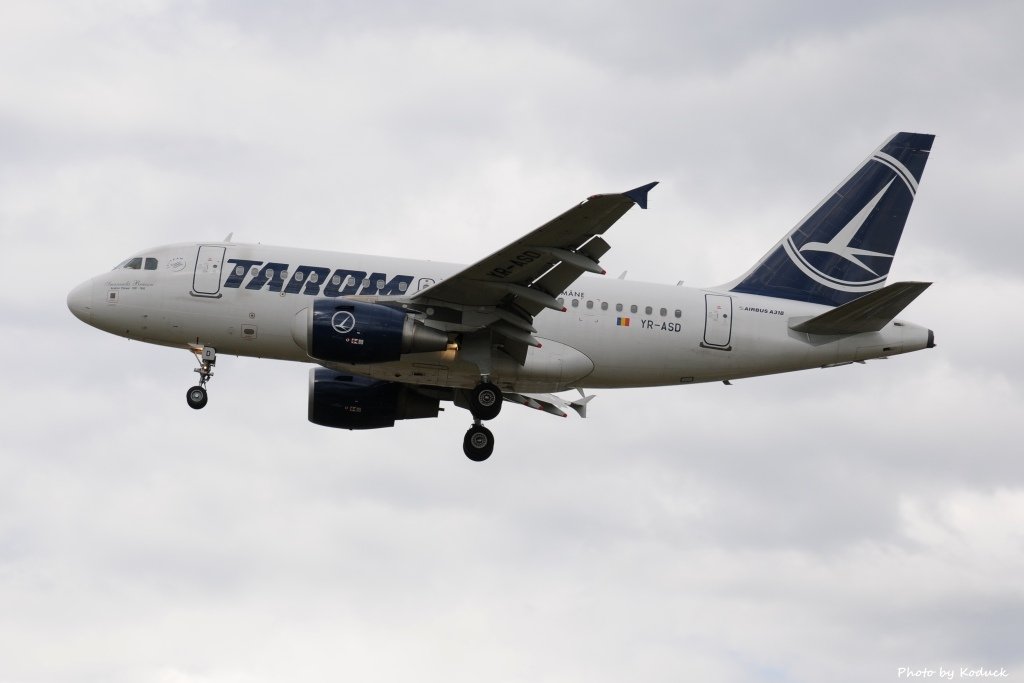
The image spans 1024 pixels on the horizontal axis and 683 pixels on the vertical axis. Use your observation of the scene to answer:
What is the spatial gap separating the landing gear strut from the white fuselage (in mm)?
246

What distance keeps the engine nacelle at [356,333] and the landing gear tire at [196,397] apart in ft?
15.1

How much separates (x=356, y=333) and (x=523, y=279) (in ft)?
14.4

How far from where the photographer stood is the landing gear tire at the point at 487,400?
4019 centimetres

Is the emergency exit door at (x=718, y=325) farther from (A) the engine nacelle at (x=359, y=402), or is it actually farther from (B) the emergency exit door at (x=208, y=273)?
(B) the emergency exit door at (x=208, y=273)

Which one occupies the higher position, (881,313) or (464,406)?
(881,313)

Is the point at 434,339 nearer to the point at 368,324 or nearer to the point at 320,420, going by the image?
the point at 368,324

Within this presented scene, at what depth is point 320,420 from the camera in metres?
44.4

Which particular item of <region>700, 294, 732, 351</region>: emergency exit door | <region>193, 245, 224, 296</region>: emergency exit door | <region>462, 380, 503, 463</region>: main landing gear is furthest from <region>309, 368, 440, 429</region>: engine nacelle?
<region>700, 294, 732, 351</region>: emergency exit door

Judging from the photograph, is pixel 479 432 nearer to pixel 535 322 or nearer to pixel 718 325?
pixel 535 322

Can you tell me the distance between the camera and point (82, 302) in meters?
41.6

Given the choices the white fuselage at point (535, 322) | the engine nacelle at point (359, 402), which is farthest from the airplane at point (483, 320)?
the engine nacelle at point (359, 402)

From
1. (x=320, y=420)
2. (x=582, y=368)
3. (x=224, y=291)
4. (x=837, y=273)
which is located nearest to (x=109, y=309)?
(x=224, y=291)

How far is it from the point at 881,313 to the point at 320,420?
643 inches

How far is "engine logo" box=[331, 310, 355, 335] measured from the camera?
3759 cm
